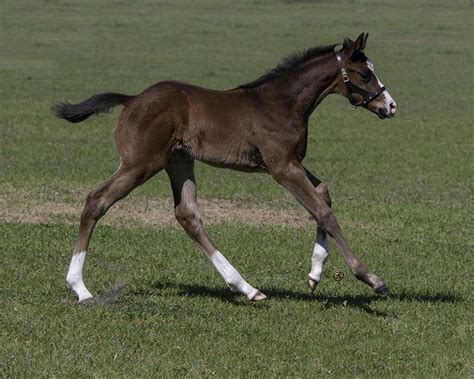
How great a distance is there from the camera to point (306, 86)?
388 inches

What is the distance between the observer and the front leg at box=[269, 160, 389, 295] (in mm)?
9305

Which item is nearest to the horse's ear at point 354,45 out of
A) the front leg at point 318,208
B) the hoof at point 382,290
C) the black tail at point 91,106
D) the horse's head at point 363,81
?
the horse's head at point 363,81

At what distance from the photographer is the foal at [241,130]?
9.47 m

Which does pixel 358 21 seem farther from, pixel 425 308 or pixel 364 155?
pixel 425 308

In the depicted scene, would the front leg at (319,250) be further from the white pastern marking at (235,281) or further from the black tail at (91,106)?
the black tail at (91,106)

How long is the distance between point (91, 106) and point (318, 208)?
6.51 ft

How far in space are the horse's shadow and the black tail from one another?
1587 millimetres

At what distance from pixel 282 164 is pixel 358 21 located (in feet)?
138

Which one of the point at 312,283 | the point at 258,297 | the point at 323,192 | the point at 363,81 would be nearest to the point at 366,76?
the point at 363,81

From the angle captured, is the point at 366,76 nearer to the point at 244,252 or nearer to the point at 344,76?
the point at 344,76

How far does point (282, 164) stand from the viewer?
31.6ft

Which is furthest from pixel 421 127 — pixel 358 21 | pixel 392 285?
pixel 358 21

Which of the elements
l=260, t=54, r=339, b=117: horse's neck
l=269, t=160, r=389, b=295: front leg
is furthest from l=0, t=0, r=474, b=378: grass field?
l=260, t=54, r=339, b=117: horse's neck

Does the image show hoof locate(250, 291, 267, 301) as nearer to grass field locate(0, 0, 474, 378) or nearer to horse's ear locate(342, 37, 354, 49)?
grass field locate(0, 0, 474, 378)
